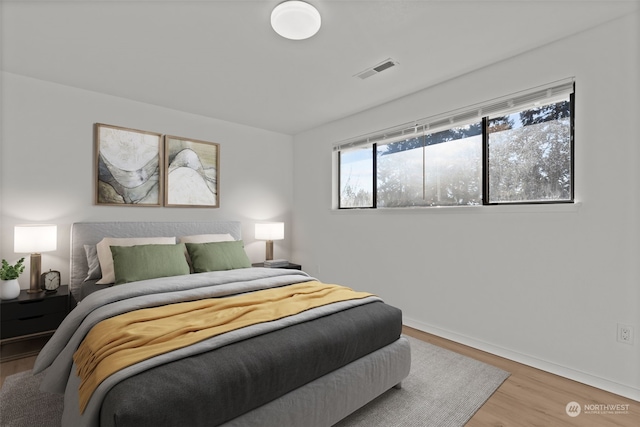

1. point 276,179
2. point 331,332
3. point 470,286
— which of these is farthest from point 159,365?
point 276,179

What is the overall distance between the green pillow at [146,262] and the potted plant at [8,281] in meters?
0.74

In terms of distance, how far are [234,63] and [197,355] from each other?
2.34 meters

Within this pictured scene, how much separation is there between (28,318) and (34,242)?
635 millimetres

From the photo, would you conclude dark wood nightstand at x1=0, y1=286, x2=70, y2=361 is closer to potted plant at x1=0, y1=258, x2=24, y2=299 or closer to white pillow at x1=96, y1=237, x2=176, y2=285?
potted plant at x1=0, y1=258, x2=24, y2=299

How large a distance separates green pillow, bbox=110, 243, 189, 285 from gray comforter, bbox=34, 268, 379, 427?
0.41 m

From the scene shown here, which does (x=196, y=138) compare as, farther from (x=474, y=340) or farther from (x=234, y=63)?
(x=474, y=340)

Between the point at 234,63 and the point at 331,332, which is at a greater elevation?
the point at 234,63

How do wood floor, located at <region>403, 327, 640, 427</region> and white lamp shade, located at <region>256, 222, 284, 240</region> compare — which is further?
white lamp shade, located at <region>256, 222, 284, 240</region>

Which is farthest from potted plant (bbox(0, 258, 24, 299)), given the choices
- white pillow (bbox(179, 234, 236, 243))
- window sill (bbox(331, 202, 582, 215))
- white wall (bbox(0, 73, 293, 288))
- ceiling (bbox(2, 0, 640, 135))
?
window sill (bbox(331, 202, 582, 215))

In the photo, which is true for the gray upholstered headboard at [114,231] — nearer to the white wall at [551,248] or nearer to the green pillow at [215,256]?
the green pillow at [215,256]

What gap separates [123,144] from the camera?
3459 millimetres

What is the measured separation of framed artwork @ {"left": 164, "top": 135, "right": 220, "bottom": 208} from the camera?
379 centimetres

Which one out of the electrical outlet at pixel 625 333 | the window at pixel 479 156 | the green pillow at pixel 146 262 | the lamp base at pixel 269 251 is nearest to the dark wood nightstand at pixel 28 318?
the green pillow at pixel 146 262

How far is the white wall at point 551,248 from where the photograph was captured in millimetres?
2092
